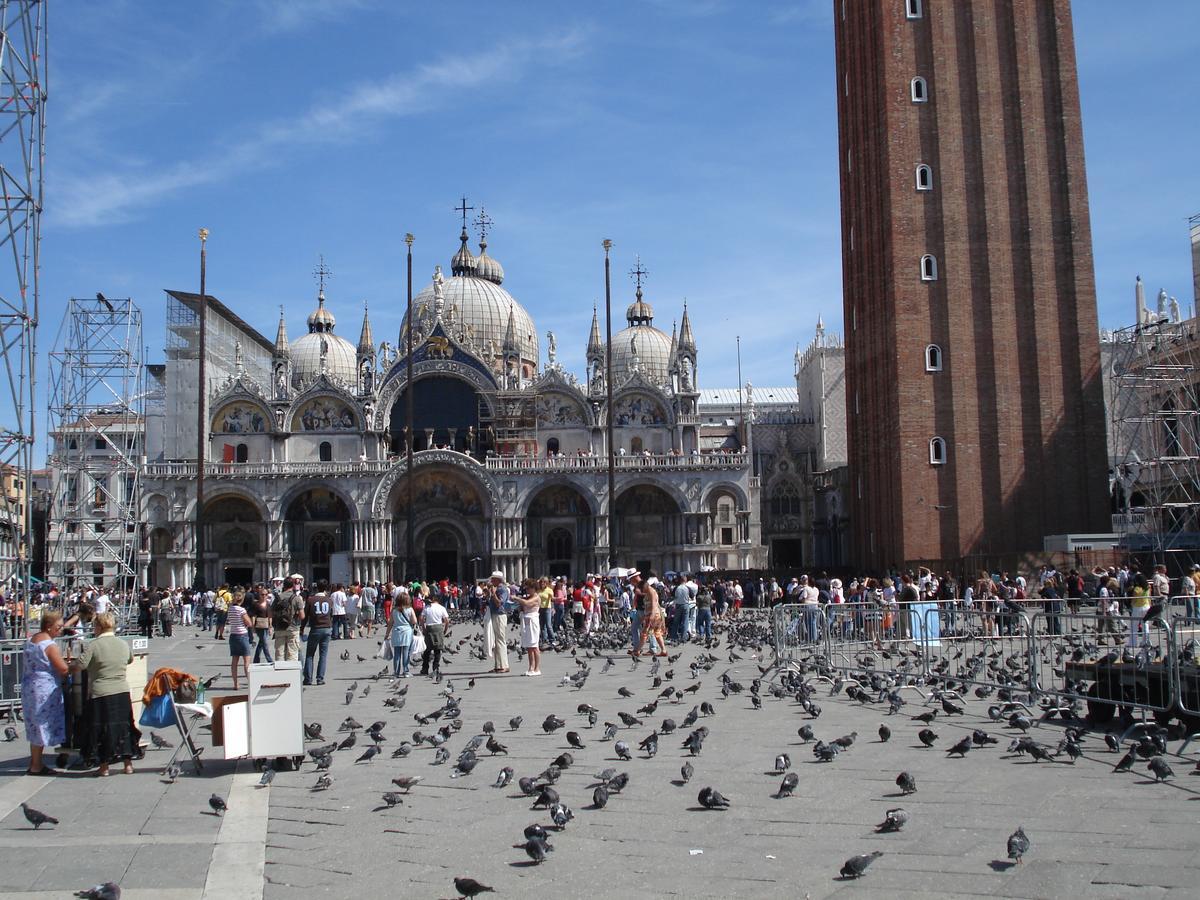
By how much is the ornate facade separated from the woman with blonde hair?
36.1 metres

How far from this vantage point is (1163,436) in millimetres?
39312

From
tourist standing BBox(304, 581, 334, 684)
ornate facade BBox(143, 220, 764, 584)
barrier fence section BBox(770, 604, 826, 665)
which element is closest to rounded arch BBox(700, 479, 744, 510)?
ornate facade BBox(143, 220, 764, 584)

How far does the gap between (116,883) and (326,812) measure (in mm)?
1911

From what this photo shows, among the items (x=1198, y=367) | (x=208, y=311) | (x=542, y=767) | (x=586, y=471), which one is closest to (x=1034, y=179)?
(x=1198, y=367)

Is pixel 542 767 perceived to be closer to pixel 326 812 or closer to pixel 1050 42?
pixel 326 812

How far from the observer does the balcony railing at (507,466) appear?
4825 cm

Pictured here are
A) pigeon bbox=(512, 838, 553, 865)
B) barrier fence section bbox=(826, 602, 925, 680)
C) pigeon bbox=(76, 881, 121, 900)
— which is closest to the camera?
pigeon bbox=(76, 881, 121, 900)

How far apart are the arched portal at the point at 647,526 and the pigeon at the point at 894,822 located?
136 feet

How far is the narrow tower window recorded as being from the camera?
33.9 meters

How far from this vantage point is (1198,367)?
35.4m

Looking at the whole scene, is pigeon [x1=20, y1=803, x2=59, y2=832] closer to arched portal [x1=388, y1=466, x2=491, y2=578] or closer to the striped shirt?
the striped shirt

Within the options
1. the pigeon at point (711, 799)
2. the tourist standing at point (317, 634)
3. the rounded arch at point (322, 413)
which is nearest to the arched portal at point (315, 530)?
the rounded arch at point (322, 413)

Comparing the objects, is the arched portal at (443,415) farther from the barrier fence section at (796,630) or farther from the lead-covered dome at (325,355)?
the barrier fence section at (796,630)

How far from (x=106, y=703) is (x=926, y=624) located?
9.69 m
